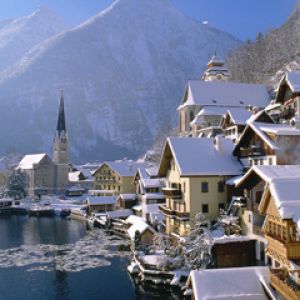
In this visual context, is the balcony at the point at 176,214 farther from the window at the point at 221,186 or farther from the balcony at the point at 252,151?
the balcony at the point at 252,151

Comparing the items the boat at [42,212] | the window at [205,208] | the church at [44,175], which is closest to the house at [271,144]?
the window at [205,208]

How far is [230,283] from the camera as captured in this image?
69.9ft

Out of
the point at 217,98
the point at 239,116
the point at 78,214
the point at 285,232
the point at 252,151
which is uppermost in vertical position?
the point at 217,98

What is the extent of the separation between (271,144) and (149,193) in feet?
114

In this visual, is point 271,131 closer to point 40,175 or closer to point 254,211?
point 254,211

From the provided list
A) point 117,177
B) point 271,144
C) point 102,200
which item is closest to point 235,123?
Result: point 271,144

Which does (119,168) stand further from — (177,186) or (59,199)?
(177,186)

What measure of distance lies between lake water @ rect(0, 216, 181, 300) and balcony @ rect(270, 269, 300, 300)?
1297 cm

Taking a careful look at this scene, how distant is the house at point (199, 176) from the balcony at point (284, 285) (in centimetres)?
1911

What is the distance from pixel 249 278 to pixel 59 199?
9876cm

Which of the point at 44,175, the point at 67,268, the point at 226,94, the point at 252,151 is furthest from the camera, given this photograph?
the point at 44,175

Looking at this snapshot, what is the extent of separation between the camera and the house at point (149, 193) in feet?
200

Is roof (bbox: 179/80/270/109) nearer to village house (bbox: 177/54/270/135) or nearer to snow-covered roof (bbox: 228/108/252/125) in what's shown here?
village house (bbox: 177/54/270/135)

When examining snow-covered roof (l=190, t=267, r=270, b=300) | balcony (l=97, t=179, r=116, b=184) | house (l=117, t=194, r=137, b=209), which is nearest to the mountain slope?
balcony (l=97, t=179, r=116, b=184)
